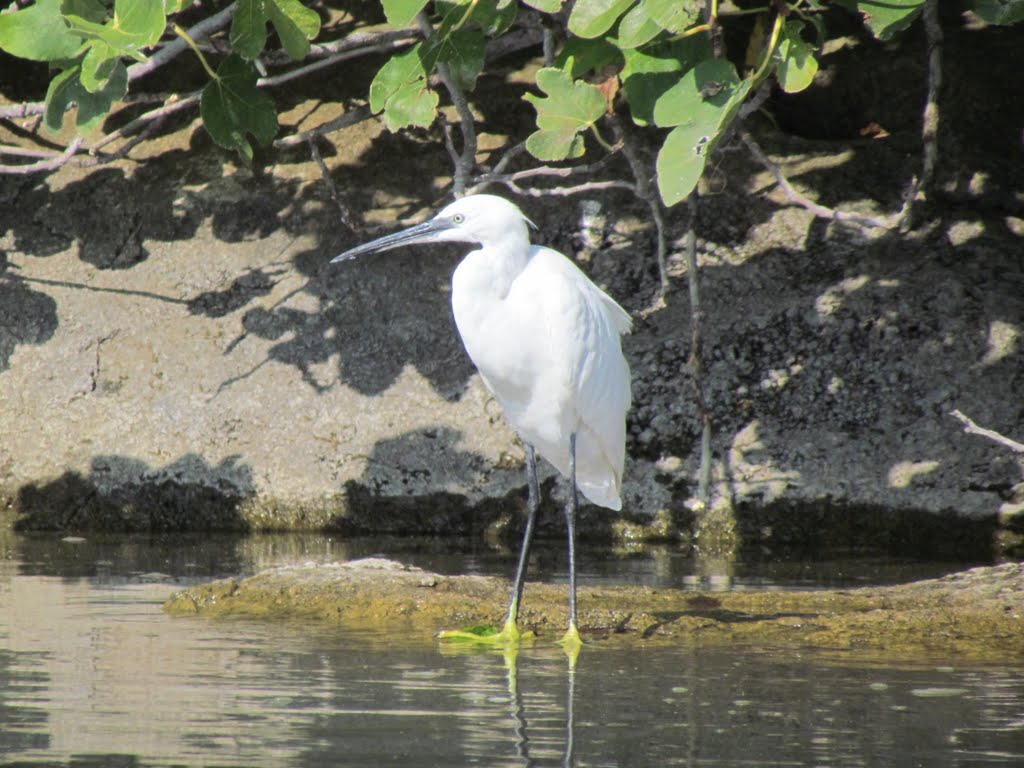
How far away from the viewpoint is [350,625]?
545 cm

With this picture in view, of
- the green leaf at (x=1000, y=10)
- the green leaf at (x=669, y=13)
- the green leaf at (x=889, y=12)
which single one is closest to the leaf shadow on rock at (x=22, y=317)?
the green leaf at (x=669, y=13)

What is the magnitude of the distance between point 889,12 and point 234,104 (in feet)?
9.39

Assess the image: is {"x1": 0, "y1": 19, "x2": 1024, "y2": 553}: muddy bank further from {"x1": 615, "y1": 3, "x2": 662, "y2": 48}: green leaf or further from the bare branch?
{"x1": 615, "y1": 3, "x2": 662, "y2": 48}: green leaf

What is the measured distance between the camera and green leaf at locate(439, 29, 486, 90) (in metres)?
5.67

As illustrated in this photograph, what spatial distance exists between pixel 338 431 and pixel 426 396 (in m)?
0.57

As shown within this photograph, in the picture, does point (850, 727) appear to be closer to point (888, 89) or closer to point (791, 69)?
point (791, 69)

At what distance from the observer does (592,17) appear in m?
5.06

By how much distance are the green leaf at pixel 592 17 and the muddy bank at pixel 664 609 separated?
2158 mm

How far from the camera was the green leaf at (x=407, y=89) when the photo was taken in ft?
18.3

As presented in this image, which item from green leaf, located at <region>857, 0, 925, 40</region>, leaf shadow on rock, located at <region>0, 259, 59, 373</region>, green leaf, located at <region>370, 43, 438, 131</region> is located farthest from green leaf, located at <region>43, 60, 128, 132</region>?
leaf shadow on rock, located at <region>0, 259, 59, 373</region>

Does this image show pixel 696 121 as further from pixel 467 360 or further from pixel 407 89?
pixel 467 360

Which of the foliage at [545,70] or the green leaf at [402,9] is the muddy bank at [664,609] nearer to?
the foliage at [545,70]

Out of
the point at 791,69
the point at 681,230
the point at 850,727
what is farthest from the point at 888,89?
the point at 850,727

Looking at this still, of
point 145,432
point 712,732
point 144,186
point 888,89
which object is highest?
point 888,89
